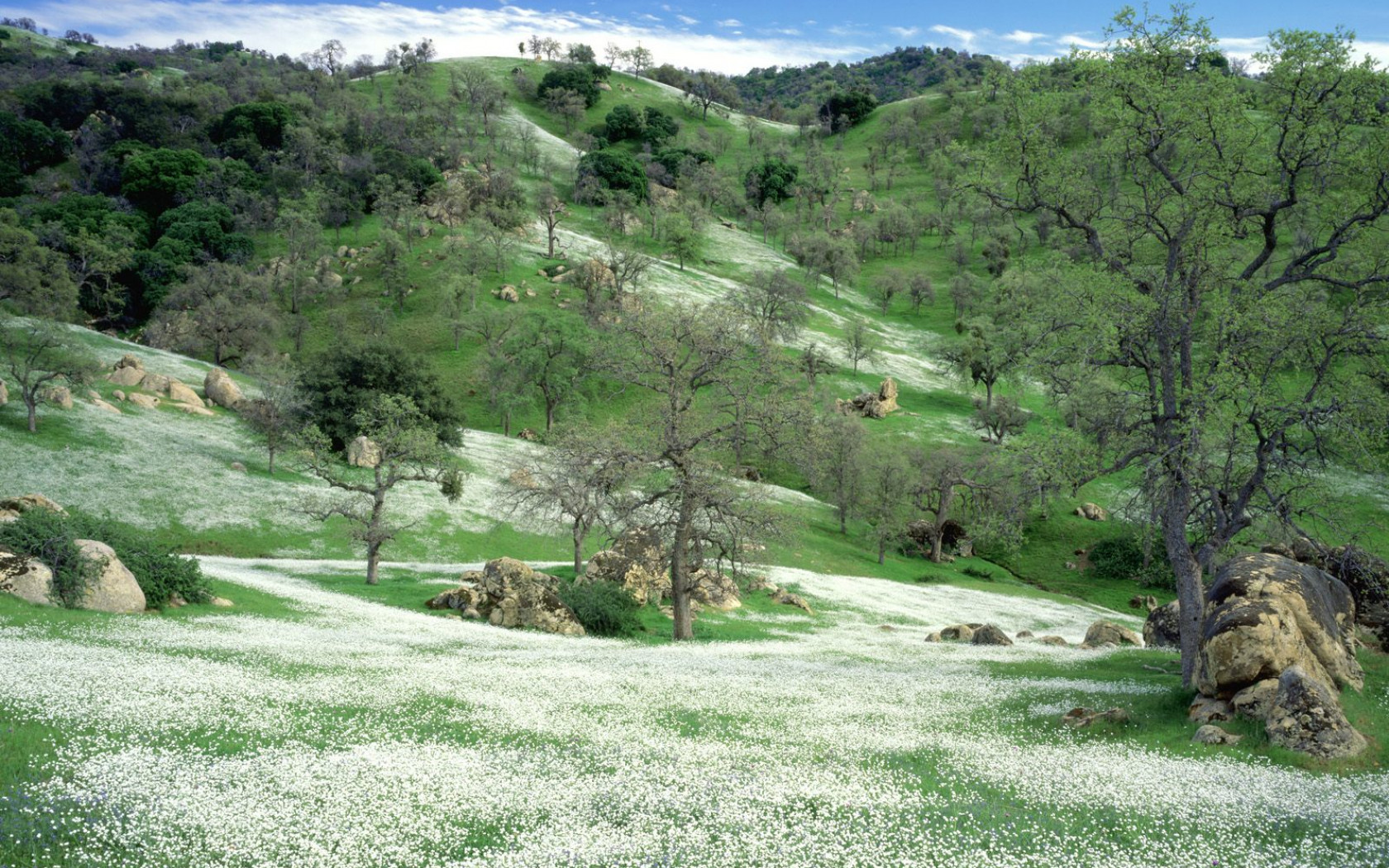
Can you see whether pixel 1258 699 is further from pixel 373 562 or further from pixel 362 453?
pixel 362 453

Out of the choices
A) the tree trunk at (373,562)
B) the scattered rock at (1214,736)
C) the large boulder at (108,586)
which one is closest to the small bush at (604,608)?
the tree trunk at (373,562)

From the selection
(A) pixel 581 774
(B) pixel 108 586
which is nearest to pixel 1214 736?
(A) pixel 581 774

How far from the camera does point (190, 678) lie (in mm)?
18641

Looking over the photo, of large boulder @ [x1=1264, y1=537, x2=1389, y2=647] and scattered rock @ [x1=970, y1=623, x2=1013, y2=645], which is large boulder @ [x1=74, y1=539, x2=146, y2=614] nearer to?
scattered rock @ [x1=970, y1=623, x2=1013, y2=645]

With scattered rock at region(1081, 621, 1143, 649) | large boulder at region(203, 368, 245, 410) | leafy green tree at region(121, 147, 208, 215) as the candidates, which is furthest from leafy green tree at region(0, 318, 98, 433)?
leafy green tree at region(121, 147, 208, 215)

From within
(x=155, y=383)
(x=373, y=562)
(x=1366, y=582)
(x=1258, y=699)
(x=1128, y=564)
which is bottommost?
(x=1128, y=564)

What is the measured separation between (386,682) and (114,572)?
574 inches

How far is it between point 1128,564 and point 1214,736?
71.6 metres

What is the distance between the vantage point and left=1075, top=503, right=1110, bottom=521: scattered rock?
92625 millimetres

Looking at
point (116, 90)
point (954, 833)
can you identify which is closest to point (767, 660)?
point (954, 833)

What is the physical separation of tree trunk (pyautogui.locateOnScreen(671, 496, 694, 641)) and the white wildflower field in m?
11.6

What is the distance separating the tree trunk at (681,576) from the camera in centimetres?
3694

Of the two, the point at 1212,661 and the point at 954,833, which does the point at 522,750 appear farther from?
the point at 1212,661

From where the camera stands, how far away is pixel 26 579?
26.0 metres
